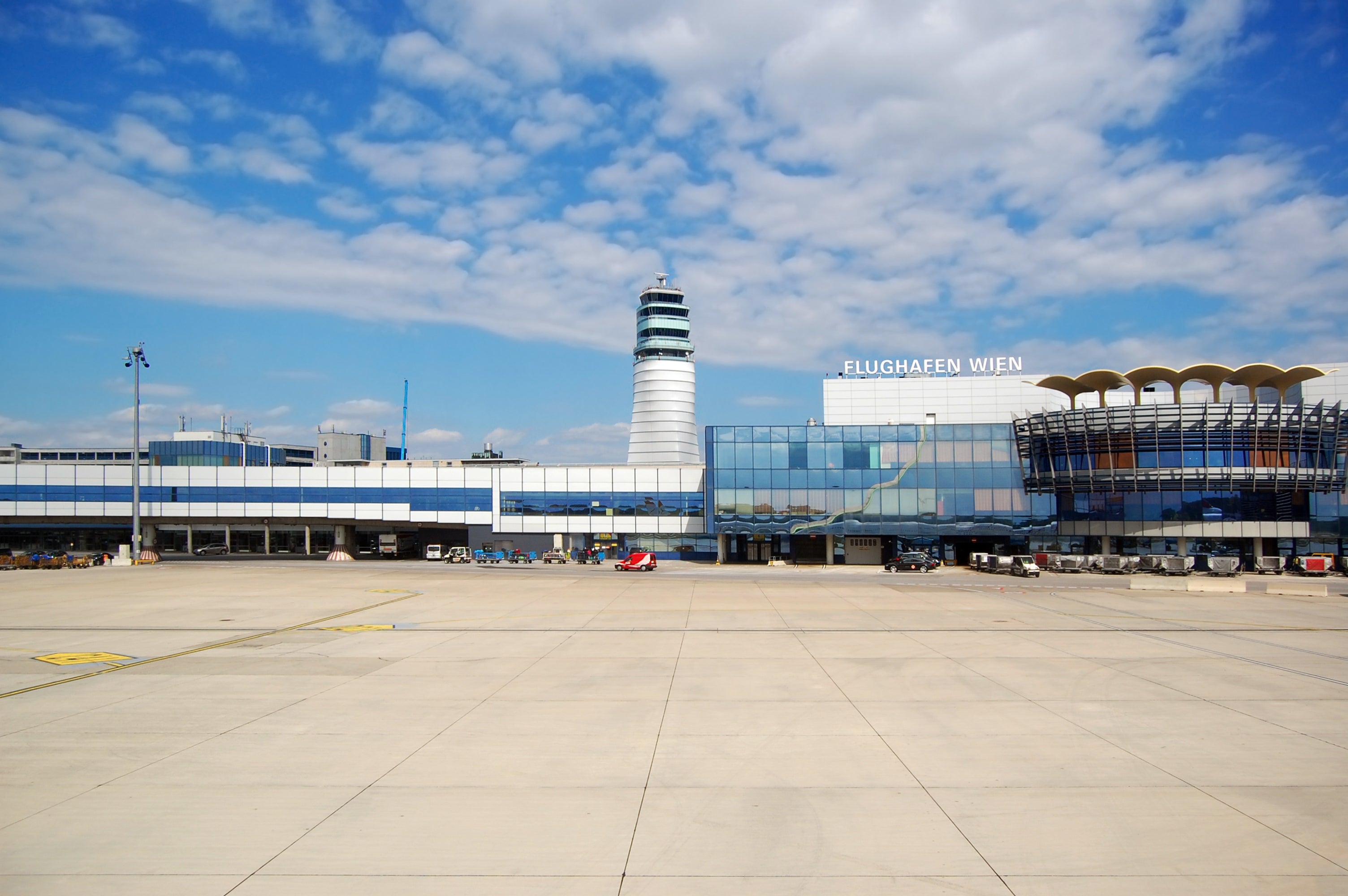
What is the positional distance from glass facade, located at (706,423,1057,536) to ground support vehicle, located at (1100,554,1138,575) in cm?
1021

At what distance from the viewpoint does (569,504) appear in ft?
323

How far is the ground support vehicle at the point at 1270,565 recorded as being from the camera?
73.1m

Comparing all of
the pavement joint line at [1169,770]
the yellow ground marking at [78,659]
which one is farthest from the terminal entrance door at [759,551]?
the yellow ground marking at [78,659]

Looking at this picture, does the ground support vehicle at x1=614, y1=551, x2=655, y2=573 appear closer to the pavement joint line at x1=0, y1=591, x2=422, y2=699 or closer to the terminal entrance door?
the terminal entrance door

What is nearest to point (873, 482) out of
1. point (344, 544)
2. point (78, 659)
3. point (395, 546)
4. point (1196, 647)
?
point (1196, 647)

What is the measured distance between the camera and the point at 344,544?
4053 inches

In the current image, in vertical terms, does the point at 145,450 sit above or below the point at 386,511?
above

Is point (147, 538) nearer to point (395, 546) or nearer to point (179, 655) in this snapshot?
point (395, 546)

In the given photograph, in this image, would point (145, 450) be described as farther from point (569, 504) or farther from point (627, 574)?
point (627, 574)

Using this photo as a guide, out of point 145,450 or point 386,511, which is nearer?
point 386,511

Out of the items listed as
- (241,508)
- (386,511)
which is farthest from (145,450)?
(386,511)

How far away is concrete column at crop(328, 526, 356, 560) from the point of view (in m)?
97.9

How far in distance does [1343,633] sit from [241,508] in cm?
10147

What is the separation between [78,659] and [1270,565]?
86.4m
